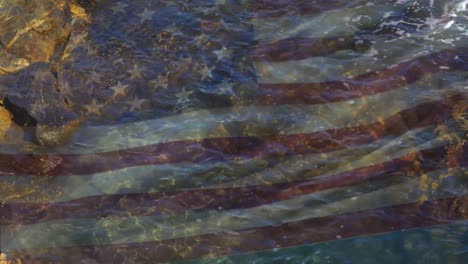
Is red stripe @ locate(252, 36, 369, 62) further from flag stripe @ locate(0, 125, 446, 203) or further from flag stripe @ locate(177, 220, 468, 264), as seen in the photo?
flag stripe @ locate(177, 220, 468, 264)

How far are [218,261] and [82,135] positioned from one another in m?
3.22

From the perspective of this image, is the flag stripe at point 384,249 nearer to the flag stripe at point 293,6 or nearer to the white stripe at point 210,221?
the white stripe at point 210,221

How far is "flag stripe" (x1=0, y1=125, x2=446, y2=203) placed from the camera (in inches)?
267

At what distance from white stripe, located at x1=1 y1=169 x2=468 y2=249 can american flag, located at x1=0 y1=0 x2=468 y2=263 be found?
0.02 m

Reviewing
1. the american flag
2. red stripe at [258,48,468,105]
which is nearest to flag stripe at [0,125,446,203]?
the american flag

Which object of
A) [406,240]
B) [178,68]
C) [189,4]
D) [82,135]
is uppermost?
[189,4]

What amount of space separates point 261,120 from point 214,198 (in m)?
1.60

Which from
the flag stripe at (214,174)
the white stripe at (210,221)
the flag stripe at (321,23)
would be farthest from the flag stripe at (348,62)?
the white stripe at (210,221)

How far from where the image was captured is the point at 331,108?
751 centimetres

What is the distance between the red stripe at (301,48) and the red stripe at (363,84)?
0.76 m

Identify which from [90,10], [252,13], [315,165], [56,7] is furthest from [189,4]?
[315,165]

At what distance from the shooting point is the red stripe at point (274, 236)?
609 centimetres

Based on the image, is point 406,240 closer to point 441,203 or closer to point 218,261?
point 441,203

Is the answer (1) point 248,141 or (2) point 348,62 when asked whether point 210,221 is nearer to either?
(1) point 248,141
